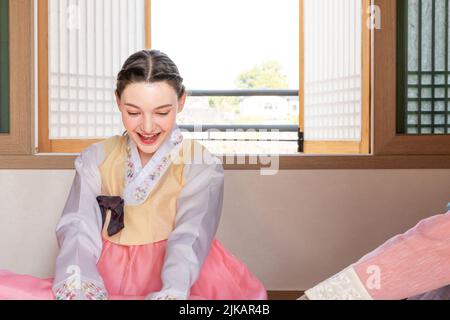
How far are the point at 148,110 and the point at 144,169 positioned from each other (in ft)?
0.65

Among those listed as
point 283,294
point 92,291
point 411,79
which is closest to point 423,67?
point 411,79

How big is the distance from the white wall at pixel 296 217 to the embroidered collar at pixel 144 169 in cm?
107

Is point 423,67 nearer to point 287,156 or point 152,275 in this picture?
point 287,156

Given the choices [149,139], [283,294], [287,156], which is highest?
[149,139]

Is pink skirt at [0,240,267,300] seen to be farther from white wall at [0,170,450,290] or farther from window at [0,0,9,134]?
window at [0,0,9,134]

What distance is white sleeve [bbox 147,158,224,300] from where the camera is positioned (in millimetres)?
1621

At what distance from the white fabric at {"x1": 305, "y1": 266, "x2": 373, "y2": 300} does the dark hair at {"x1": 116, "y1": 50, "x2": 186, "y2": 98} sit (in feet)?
2.53

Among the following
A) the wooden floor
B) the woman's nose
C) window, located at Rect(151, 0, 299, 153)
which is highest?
window, located at Rect(151, 0, 299, 153)

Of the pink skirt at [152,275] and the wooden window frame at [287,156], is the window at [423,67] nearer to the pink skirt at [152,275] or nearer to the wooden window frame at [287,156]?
the wooden window frame at [287,156]

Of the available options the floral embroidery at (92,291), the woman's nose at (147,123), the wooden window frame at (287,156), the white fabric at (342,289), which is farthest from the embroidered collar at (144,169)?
the wooden window frame at (287,156)

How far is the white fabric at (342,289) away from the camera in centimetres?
131

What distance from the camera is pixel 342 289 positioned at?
4.35 feet

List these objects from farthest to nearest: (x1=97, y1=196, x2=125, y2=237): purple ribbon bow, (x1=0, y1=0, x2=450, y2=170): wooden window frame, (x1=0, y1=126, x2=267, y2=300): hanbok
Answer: (x1=0, y1=0, x2=450, y2=170): wooden window frame → (x1=97, y1=196, x2=125, y2=237): purple ribbon bow → (x1=0, y1=126, x2=267, y2=300): hanbok

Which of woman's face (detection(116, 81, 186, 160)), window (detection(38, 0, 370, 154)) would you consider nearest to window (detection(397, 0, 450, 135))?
window (detection(38, 0, 370, 154))
